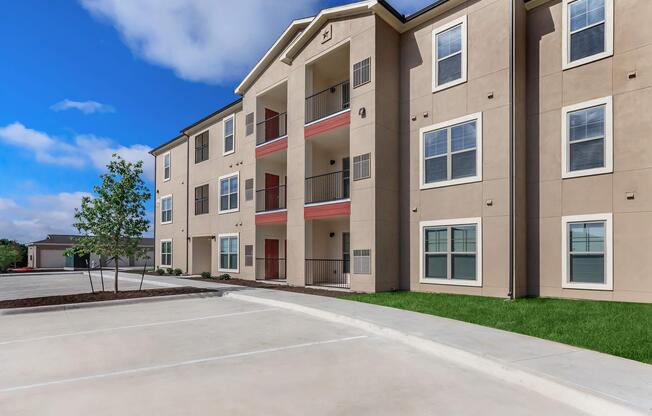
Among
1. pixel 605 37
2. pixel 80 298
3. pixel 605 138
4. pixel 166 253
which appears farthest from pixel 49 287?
pixel 605 37

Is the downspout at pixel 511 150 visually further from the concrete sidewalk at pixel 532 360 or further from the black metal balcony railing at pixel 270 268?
the black metal balcony railing at pixel 270 268

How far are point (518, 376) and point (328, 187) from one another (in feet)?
44.3

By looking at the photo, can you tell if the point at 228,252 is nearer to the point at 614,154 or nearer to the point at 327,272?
the point at 327,272

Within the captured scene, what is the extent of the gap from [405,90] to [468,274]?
7.05 metres

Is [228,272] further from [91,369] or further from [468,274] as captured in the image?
[91,369]

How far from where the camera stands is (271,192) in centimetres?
2156

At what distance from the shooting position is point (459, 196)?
1332 centimetres

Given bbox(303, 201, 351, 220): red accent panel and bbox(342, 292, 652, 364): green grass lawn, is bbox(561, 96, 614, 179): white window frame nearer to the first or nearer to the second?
bbox(342, 292, 652, 364): green grass lawn

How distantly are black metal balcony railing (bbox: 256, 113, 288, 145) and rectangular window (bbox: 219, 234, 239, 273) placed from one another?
5.49 metres

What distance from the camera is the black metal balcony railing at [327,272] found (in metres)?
17.3

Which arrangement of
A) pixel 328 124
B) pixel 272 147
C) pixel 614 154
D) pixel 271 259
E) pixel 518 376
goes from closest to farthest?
pixel 518 376
pixel 614 154
pixel 328 124
pixel 272 147
pixel 271 259

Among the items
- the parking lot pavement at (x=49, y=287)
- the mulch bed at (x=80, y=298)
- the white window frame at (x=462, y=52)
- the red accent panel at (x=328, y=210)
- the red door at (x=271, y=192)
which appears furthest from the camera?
the red door at (x=271, y=192)

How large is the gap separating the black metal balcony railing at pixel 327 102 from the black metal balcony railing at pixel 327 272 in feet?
20.6

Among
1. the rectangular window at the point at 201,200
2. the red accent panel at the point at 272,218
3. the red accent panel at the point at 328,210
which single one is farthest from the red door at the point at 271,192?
the rectangular window at the point at 201,200
